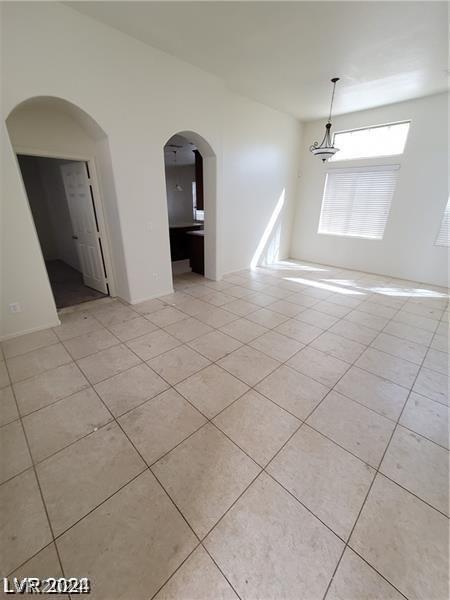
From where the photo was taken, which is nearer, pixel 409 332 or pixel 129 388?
pixel 129 388

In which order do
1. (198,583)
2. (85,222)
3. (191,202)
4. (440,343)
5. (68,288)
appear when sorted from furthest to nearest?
(191,202) < (68,288) < (85,222) < (440,343) < (198,583)

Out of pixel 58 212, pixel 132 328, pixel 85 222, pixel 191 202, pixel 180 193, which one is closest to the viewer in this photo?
pixel 132 328

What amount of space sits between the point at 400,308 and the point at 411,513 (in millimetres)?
3374

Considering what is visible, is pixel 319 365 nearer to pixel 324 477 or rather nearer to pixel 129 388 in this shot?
pixel 324 477

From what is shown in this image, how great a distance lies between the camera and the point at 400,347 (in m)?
2.97

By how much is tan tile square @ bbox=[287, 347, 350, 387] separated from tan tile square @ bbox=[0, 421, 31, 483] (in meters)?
2.28

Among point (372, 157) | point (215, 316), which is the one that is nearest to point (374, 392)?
point (215, 316)

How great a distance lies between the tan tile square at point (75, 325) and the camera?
308 centimetres

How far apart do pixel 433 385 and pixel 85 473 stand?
303 centimetres

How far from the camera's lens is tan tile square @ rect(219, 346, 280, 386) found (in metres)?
2.41

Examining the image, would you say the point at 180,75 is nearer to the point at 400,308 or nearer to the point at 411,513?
the point at 400,308

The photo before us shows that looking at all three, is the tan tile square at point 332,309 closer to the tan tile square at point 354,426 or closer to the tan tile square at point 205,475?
the tan tile square at point 354,426

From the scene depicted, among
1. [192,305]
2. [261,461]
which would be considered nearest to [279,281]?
[192,305]

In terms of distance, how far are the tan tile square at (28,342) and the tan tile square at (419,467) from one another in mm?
3450
